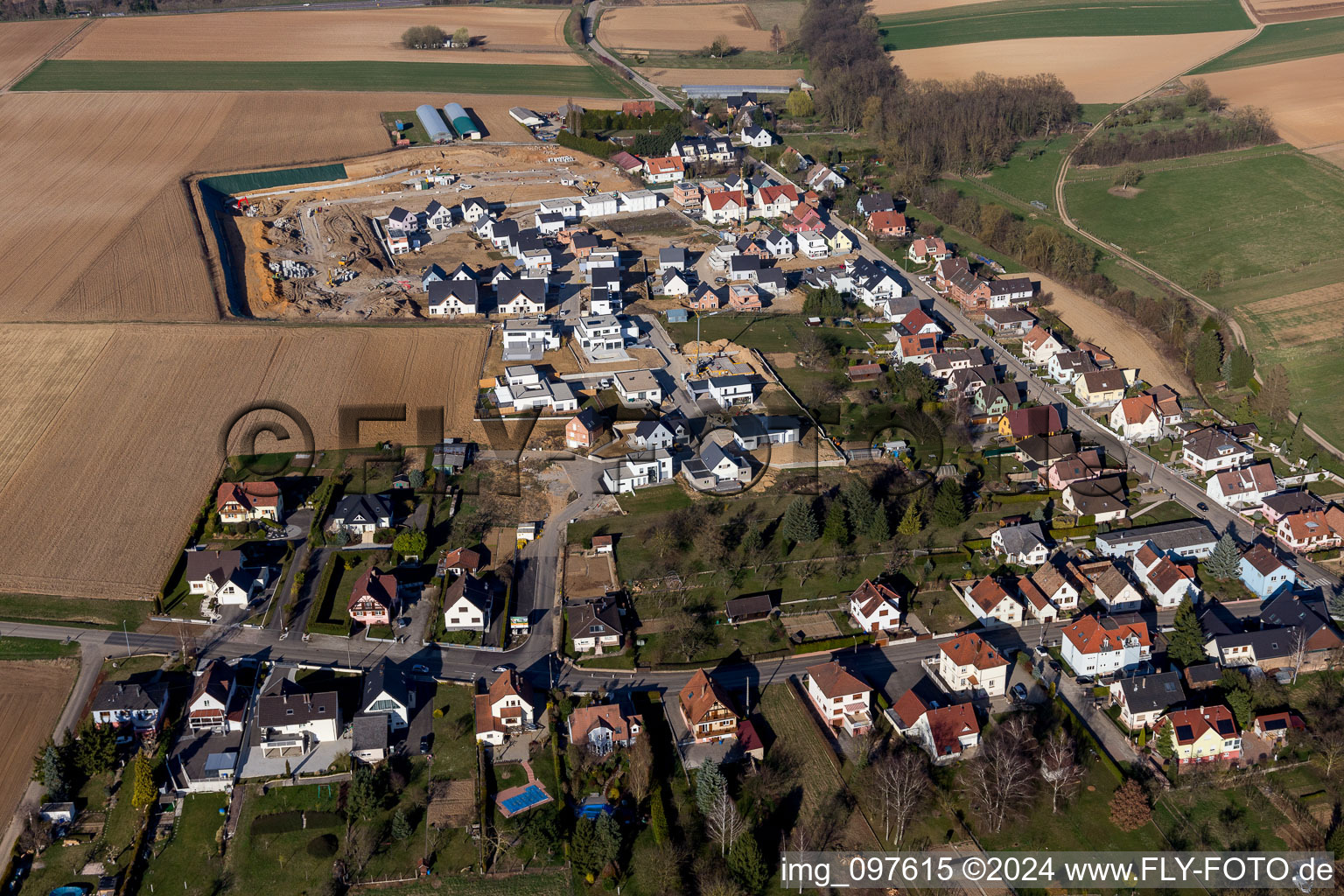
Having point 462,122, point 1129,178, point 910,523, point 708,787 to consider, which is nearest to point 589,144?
point 462,122

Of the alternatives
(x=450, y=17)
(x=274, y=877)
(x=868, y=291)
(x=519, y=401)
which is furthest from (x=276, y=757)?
(x=450, y=17)

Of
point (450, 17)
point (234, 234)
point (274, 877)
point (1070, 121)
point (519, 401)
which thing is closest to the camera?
point (274, 877)

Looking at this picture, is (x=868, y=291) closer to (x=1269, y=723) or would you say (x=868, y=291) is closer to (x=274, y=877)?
(x=1269, y=723)

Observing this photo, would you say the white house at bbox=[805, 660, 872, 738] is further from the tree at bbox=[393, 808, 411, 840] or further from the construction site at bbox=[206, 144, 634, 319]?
the construction site at bbox=[206, 144, 634, 319]

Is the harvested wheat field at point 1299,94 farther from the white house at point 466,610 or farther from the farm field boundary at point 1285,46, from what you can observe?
→ the white house at point 466,610

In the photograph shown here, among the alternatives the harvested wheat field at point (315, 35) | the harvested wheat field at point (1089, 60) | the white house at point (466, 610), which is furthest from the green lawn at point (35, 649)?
the harvested wheat field at point (315, 35)

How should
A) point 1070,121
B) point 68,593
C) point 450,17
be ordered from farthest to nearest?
point 450,17 → point 1070,121 → point 68,593

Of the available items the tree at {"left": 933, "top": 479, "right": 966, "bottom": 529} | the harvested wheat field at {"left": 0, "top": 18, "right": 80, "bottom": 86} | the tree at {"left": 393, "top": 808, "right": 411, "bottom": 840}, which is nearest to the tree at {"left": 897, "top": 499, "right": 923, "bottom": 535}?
the tree at {"left": 933, "top": 479, "right": 966, "bottom": 529}
